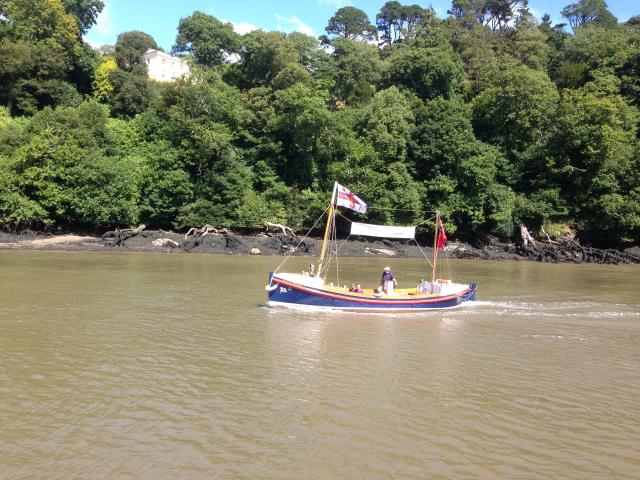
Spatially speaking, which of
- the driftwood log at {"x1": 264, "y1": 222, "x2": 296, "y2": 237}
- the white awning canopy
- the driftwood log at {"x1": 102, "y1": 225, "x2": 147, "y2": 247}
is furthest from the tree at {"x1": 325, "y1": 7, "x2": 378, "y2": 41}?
the white awning canopy

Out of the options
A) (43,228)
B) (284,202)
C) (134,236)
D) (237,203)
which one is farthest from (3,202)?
(284,202)

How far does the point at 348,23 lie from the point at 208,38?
35.0 m

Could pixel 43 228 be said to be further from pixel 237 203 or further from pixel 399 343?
pixel 399 343

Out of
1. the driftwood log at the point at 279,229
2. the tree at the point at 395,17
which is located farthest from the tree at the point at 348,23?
the driftwood log at the point at 279,229

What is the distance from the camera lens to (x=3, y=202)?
44.0 meters

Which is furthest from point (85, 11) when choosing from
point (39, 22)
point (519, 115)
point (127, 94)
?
point (519, 115)

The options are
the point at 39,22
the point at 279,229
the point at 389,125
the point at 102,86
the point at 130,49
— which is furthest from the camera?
the point at 130,49

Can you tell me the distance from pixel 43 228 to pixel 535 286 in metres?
41.6

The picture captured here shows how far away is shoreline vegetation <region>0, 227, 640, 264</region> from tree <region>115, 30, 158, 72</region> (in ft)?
124

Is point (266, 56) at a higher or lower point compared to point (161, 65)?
lower

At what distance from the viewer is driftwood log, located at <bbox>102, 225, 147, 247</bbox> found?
44.2 m

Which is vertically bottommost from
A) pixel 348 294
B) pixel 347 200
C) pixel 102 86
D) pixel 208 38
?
pixel 348 294

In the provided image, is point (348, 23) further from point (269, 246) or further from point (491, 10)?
point (269, 246)

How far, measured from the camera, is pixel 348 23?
100875mm
